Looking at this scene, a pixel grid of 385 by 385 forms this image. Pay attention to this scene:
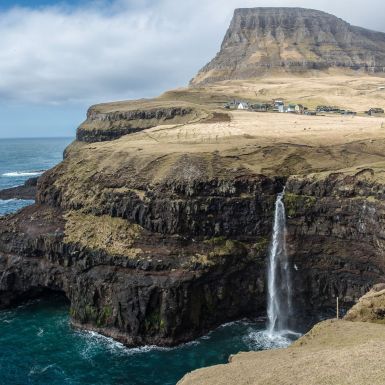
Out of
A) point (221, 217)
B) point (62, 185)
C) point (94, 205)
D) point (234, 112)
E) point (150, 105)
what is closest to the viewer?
point (221, 217)

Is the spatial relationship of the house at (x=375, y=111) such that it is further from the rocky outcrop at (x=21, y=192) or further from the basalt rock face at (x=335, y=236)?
the rocky outcrop at (x=21, y=192)

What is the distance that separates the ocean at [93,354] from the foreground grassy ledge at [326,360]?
49.3 ft

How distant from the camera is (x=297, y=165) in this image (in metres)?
66.2

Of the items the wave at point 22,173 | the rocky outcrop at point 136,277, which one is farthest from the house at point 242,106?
the wave at point 22,173

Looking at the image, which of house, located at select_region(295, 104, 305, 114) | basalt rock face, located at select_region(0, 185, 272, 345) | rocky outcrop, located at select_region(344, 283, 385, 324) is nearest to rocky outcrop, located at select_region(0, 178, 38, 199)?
basalt rock face, located at select_region(0, 185, 272, 345)

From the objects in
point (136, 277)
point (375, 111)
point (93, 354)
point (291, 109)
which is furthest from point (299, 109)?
point (93, 354)

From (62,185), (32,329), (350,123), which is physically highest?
(350,123)

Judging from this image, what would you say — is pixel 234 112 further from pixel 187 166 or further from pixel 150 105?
pixel 187 166

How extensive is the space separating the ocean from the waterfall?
238 cm

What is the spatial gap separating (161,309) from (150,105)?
90.8 meters

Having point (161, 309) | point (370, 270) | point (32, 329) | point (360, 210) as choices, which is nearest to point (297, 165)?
point (360, 210)

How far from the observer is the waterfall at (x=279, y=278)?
5706 cm

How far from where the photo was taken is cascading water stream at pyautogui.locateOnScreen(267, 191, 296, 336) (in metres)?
57.0

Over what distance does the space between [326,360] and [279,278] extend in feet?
108
